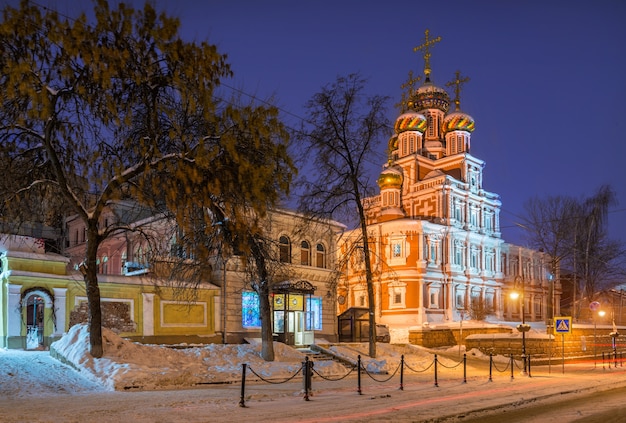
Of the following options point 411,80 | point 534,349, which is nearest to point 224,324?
point 534,349

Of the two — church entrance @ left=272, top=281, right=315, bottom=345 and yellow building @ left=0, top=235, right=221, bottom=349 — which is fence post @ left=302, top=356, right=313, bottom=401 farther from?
church entrance @ left=272, top=281, right=315, bottom=345

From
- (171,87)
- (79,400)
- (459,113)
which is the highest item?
(459,113)

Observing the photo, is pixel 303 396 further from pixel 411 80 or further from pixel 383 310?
pixel 411 80

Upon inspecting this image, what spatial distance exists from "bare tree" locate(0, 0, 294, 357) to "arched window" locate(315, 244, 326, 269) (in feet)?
56.1

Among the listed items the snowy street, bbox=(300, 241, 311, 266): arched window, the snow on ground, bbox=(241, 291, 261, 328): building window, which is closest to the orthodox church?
bbox=(300, 241, 311, 266): arched window

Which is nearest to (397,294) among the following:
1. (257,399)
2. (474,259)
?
(474,259)

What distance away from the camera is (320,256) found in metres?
36.6

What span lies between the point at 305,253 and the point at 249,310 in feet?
18.2

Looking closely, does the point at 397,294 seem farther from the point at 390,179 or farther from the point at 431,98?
the point at 431,98

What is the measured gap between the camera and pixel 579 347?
126 ft

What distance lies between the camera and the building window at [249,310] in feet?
103

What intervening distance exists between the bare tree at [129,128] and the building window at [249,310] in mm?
12462

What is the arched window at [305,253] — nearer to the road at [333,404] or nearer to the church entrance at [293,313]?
the church entrance at [293,313]

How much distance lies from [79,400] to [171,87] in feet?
27.2
